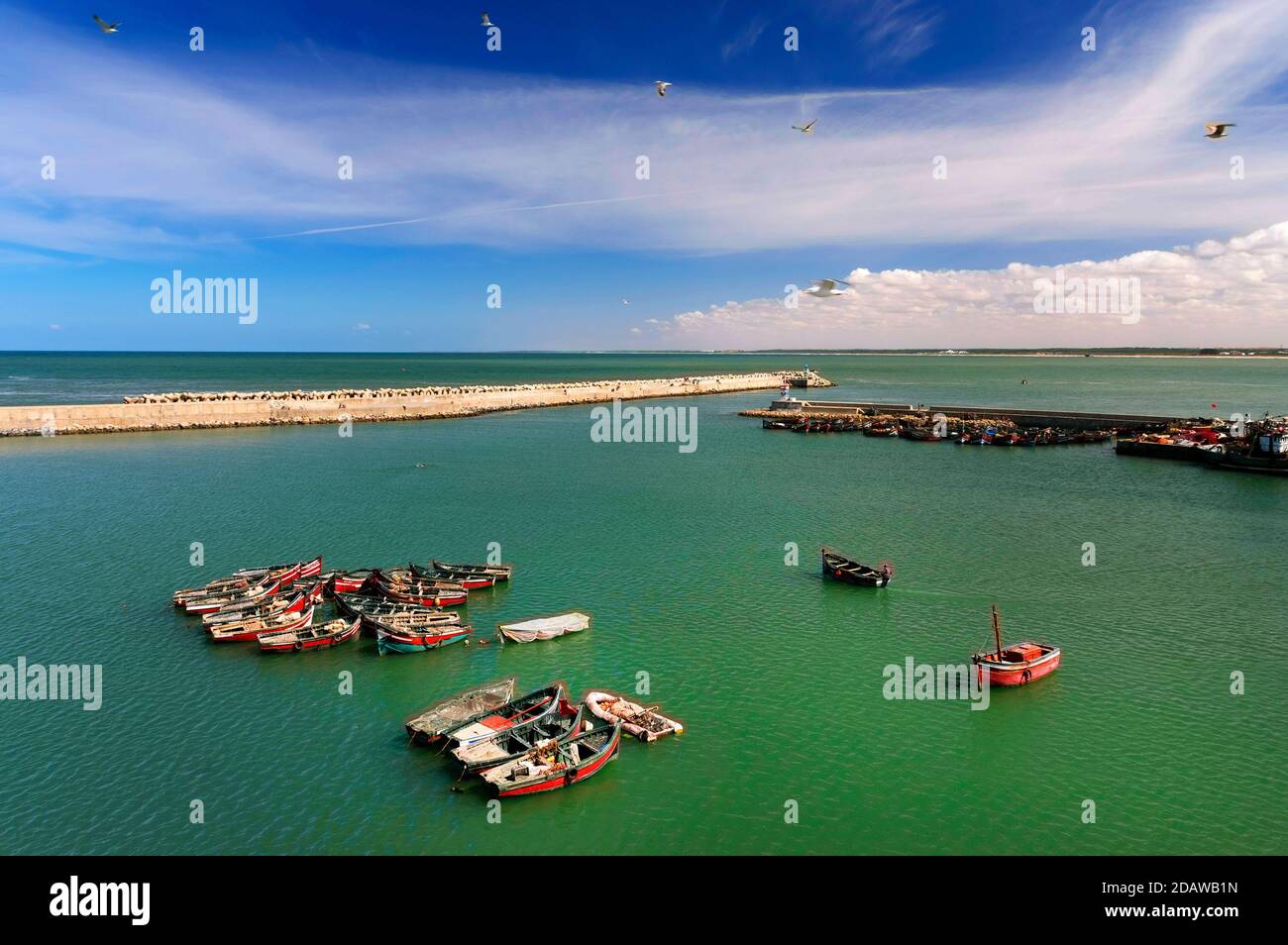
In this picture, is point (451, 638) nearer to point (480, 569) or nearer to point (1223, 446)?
point (480, 569)

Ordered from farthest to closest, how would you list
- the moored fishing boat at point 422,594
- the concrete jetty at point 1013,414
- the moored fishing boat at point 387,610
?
the concrete jetty at point 1013,414, the moored fishing boat at point 422,594, the moored fishing boat at point 387,610

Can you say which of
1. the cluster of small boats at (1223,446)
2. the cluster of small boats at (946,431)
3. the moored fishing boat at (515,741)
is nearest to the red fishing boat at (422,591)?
the moored fishing boat at (515,741)

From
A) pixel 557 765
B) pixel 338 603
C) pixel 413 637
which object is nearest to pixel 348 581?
pixel 338 603

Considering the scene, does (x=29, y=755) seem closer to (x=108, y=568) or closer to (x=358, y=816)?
(x=358, y=816)

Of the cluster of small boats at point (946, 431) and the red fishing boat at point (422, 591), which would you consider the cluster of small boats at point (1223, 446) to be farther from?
the red fishing boat at point (422, 591)

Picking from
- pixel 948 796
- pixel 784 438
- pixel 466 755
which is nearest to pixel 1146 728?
pixel 948 796
